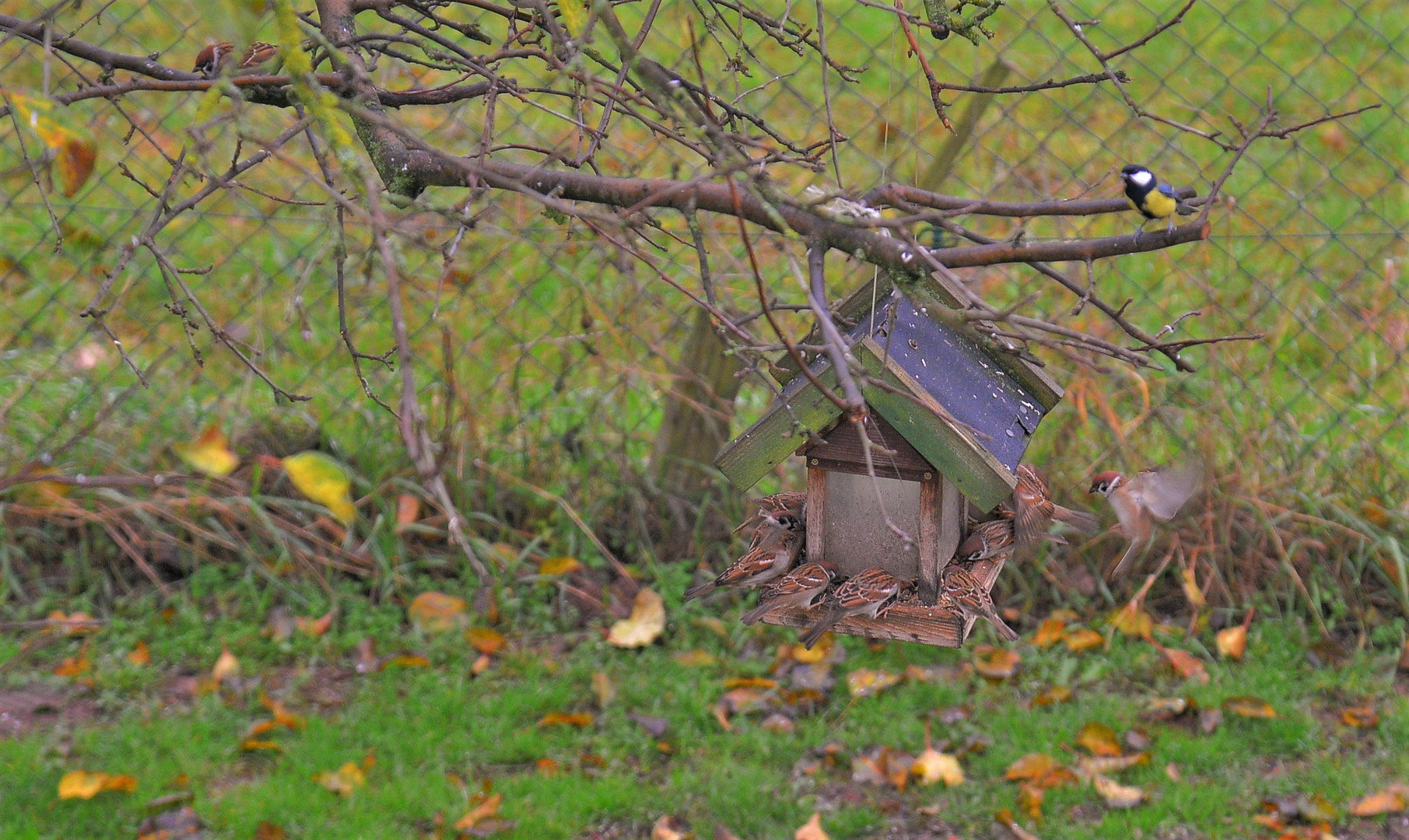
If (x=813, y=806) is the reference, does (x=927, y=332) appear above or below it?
above

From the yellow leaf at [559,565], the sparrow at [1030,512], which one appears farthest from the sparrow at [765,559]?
the yellow leaf at [559,565]

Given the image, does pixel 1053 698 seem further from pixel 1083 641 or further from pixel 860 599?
pixel 860 599

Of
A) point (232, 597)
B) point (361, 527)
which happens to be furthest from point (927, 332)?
point (232, 597)

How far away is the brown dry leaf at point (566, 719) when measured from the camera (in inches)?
128

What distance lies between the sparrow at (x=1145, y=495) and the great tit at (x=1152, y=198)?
→ 669 millimetres

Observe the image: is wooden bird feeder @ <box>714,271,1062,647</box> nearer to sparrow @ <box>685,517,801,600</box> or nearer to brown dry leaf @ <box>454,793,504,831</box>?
sparrow @ <box>685,517,801,600</box>

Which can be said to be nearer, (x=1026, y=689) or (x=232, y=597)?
(x=1026, y=689)

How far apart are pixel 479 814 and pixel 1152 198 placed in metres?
Answer: 2.14

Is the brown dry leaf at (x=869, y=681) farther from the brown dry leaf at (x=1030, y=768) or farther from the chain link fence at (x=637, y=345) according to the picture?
the chain link fence at (x=637, y=345)

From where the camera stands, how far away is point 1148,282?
4.61 meters

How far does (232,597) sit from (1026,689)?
Answer: 242 centimetres

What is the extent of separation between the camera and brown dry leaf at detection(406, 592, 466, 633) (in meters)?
3.65

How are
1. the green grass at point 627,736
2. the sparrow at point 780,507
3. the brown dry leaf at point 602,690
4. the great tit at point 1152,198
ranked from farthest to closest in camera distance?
the brown dry leaf at point 602,690
the green grass at point 627,736
the sparrow at point 780,507
the great tit at point 1152,198

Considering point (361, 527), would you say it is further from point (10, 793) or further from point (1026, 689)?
point (1026, 689)
